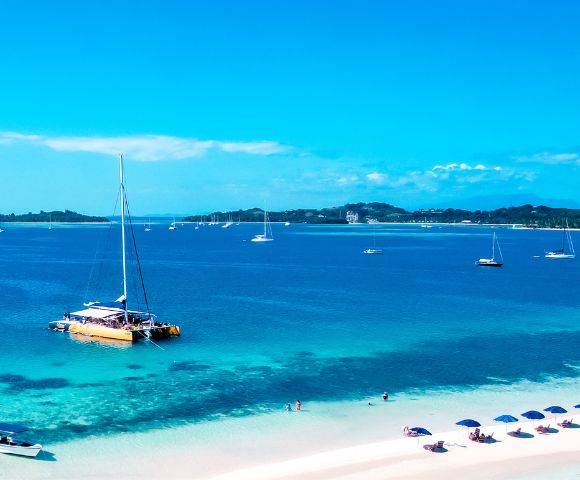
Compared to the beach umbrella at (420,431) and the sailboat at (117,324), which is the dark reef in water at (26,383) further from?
the beach umbrella at (420,431)

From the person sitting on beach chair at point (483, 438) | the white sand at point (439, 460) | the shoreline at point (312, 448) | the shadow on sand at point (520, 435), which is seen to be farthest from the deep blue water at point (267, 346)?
the person sitting on beach chair at point (483, 438)

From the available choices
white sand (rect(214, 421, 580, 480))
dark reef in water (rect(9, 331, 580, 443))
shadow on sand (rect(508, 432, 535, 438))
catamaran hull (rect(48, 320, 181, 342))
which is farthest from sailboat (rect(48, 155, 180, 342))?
shadow on sand (rect(508, 432, 535, 438))

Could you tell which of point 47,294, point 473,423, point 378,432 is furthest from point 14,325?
point 473,423

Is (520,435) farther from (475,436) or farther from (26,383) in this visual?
→ (26,383)

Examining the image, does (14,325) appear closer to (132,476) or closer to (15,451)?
(15,451)

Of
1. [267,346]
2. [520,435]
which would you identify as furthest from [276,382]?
[520,435]
